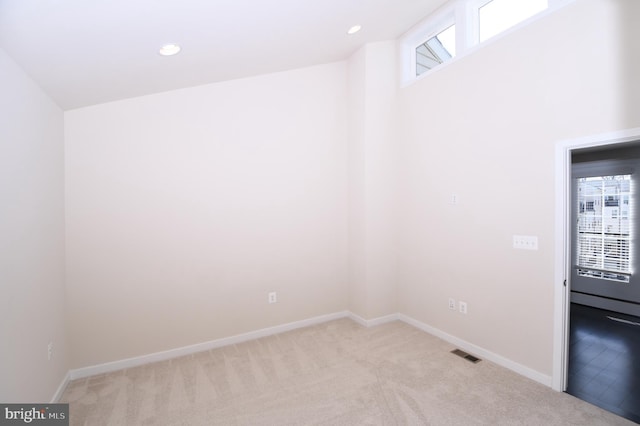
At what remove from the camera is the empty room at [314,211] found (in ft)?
7.17

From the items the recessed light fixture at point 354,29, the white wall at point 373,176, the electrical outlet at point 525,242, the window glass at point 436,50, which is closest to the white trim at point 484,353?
the white wall at point 373,176

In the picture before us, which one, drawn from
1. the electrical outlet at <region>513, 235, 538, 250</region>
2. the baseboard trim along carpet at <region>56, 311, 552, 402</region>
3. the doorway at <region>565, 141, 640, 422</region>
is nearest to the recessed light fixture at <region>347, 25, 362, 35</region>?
the electrical outlet at <region>513, 235, 538, 250</region>

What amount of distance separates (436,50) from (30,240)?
4345 millimetres

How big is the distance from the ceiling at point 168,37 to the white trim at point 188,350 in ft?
8.16

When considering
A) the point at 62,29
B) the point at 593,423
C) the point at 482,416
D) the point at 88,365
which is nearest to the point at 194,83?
the point at 62,29

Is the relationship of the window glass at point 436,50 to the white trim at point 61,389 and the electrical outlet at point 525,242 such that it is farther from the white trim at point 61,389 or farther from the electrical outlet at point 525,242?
the white trim at point 61,389

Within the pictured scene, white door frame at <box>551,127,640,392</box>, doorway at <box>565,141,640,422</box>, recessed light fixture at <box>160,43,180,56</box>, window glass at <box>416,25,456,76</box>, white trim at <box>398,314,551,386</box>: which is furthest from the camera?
window glass at <box>416,25,456,76</box>

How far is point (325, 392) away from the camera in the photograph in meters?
2.60

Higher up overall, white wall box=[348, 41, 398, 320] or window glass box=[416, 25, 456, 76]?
window glass box=[416, 25, 456, 76]

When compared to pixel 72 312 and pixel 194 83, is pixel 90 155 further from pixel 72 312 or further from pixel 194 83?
pixel 72 312

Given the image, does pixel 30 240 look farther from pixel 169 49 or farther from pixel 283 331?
pixel 283 331

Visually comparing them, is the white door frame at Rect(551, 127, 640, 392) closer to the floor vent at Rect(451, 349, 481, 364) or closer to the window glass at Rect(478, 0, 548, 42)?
the floor vent at Rect(451, 349, 481, 364)

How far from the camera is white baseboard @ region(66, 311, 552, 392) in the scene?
278 centimetres

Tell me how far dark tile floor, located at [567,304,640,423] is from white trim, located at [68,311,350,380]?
8.57 feet
